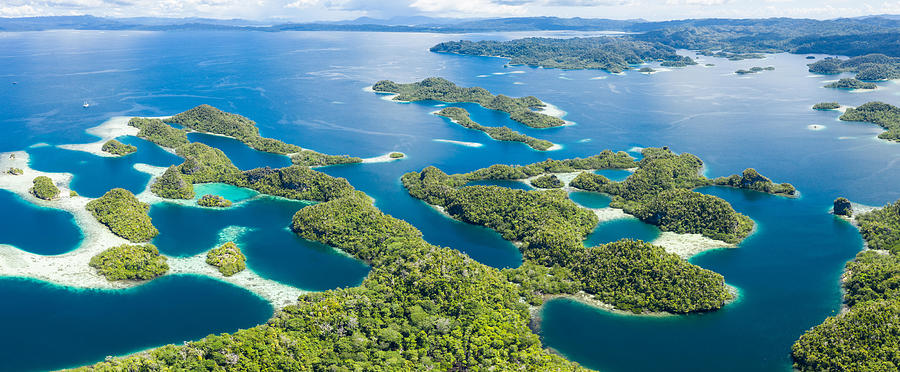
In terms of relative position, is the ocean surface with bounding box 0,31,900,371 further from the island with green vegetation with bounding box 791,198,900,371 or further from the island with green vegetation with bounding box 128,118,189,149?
the island with green vegetation with bounding box 128,118,189,149

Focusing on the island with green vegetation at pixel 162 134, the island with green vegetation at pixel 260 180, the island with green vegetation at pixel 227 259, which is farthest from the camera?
the island with green vegetation at pixel 162 134

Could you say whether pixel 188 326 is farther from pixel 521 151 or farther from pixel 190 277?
pixel 521 151

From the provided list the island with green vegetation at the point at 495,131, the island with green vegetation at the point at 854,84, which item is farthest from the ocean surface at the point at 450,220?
the island with green vegetation at the point at 854,84

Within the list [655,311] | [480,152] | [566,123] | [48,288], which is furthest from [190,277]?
[566,123]

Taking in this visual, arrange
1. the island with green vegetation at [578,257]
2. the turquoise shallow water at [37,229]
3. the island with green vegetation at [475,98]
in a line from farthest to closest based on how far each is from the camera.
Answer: the island with green vegetation at [475,98]
the turquoise shallow water at [37,229]
the island with green vegetation at [578,257]

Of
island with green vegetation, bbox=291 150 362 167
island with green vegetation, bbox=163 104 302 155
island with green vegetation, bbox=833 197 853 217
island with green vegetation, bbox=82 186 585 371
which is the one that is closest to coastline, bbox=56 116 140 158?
island with green vegetation, bbox=163 104 302 155

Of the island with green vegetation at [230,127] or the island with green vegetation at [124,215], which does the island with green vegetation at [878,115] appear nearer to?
the island with green vegetation at [230,127]
